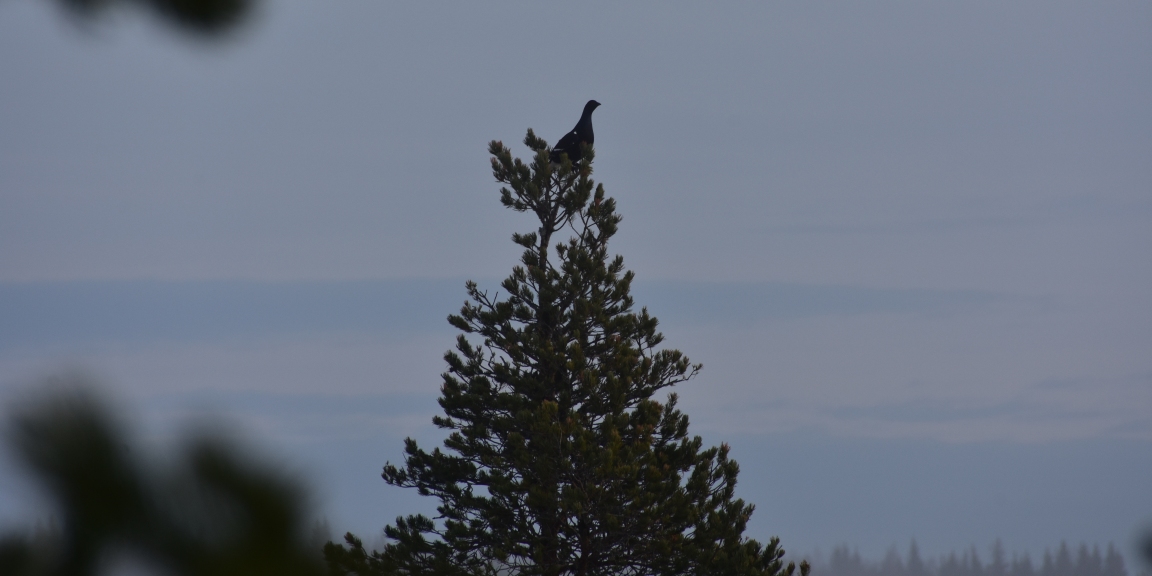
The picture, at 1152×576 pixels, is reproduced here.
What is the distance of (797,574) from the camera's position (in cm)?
1402

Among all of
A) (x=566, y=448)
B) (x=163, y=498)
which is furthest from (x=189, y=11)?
(x=566, y=448)

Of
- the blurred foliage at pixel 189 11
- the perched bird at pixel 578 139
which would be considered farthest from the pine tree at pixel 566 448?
the blurred foliage at pixel 189 11

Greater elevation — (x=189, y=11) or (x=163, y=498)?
(x=189, y=11)

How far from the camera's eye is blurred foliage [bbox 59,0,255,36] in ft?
7.16

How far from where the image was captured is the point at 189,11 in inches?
86.4

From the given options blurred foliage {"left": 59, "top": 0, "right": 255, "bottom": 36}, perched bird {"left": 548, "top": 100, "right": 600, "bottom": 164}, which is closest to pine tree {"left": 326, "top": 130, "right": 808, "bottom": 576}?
perched bird {"left": 548, "top": 100, "right": 600, "bottom": 164}

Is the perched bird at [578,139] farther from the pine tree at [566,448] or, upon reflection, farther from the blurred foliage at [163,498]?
the blurred foliage at [163,498]

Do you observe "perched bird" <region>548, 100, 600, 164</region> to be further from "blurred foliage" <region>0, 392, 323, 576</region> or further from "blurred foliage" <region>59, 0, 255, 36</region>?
"blurred foliage" <region>0, 392, 323, 576</region>

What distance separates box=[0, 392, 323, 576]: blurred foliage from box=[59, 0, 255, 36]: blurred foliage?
3.85 feet

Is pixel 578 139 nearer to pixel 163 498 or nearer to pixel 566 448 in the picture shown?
pixel 566 448

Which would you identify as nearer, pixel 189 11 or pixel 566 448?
pixel 189 11

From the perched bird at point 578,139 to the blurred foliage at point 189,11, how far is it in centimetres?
1226

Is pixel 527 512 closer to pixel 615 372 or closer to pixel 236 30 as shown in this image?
pixel 615 372

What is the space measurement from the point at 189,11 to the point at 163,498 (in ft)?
4.12
